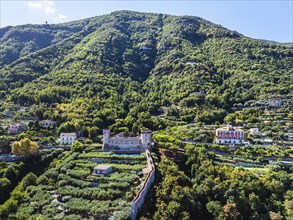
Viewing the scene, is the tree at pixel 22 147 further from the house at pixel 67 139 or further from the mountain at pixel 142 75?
the mountain at pixel 142 75

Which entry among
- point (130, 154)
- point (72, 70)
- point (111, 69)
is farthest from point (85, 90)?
point (130, 154)

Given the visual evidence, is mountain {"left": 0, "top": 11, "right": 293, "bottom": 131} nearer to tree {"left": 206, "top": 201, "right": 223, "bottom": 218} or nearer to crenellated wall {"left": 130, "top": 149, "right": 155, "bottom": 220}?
crenellated wall {"left": 130, "top": 149, "right": 155, "bottom": 220}

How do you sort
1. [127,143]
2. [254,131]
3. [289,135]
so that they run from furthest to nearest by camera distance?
1. [254,131]
2. [289,135]
3. [127,143]

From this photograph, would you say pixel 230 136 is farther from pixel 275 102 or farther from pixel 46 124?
pixel 46 124

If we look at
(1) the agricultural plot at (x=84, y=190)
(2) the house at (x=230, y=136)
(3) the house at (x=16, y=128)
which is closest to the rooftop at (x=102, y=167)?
(1) the agricultural plot at (x=84, y=190)

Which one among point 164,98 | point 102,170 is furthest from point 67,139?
point 164,98

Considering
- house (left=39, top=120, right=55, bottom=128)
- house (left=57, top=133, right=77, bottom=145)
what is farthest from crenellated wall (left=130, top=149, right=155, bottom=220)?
house (left=39, top=120, right=55, bottom=128)
